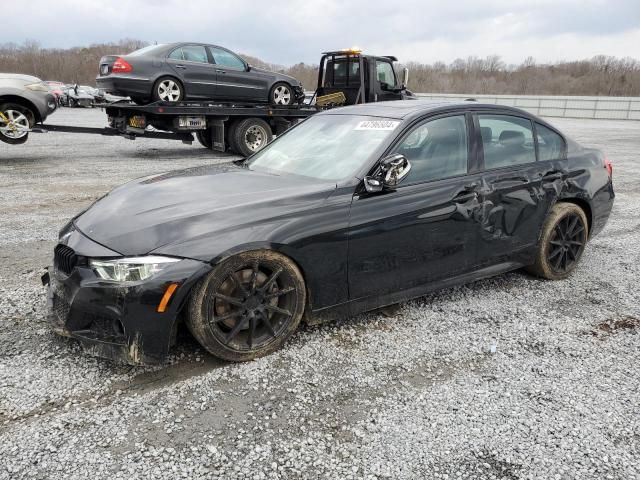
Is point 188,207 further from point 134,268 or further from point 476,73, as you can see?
point 476,73

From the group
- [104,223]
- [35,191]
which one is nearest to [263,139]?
[35,191]

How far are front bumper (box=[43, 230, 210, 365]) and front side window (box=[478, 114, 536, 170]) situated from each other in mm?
2357

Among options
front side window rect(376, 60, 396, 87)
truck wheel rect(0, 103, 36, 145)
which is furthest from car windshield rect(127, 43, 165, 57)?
front side window rect(376, 60, 396, 87)

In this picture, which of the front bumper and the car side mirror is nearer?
the front bumper

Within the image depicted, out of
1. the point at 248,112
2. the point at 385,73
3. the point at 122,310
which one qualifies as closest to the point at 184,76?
the point at 248,112

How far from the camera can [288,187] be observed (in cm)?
317

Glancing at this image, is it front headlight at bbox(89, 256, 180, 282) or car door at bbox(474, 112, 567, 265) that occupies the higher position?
car door at bbox(474, 112, 567, 265)

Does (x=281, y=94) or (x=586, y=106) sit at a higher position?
(x=586, y=106)

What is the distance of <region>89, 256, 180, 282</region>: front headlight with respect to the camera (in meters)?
2.58

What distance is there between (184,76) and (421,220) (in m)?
8.93

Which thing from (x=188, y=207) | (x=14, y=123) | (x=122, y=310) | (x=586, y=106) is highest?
(x=586, y=106)

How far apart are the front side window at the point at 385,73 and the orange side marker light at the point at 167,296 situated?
34.9 ft

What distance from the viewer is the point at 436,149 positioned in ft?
11.8

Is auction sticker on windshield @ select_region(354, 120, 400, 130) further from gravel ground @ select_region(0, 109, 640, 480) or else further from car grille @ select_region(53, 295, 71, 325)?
car grille @ select_region(53, 295, 71, 325)
